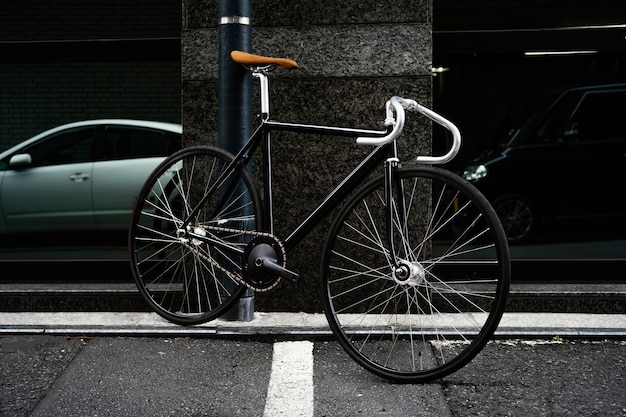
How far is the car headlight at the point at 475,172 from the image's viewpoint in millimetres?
6035

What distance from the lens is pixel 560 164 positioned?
6.28 m

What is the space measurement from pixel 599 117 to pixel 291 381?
3722 millimetres

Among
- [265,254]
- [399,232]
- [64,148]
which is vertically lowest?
[265,254]

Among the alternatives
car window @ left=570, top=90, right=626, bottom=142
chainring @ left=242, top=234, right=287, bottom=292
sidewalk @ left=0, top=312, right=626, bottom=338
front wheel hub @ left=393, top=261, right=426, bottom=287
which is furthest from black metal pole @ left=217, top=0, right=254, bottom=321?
car window @ left=570, top=90, right=626, bottom=142

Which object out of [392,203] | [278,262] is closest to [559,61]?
[392,203]

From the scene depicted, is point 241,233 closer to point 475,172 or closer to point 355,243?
point 355,243

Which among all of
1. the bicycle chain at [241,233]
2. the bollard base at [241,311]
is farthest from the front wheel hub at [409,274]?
the bollard base at [241,311]

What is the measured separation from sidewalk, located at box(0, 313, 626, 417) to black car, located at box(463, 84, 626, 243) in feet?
4.56

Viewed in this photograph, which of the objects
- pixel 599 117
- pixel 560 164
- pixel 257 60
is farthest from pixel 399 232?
pixel 599 117

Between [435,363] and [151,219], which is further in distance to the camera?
[151,219]

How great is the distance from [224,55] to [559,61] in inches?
103

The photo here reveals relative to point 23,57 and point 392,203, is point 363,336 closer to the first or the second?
point 392,203

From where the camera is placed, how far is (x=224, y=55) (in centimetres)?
459

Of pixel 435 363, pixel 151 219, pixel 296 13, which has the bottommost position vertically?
pixel 435 363
